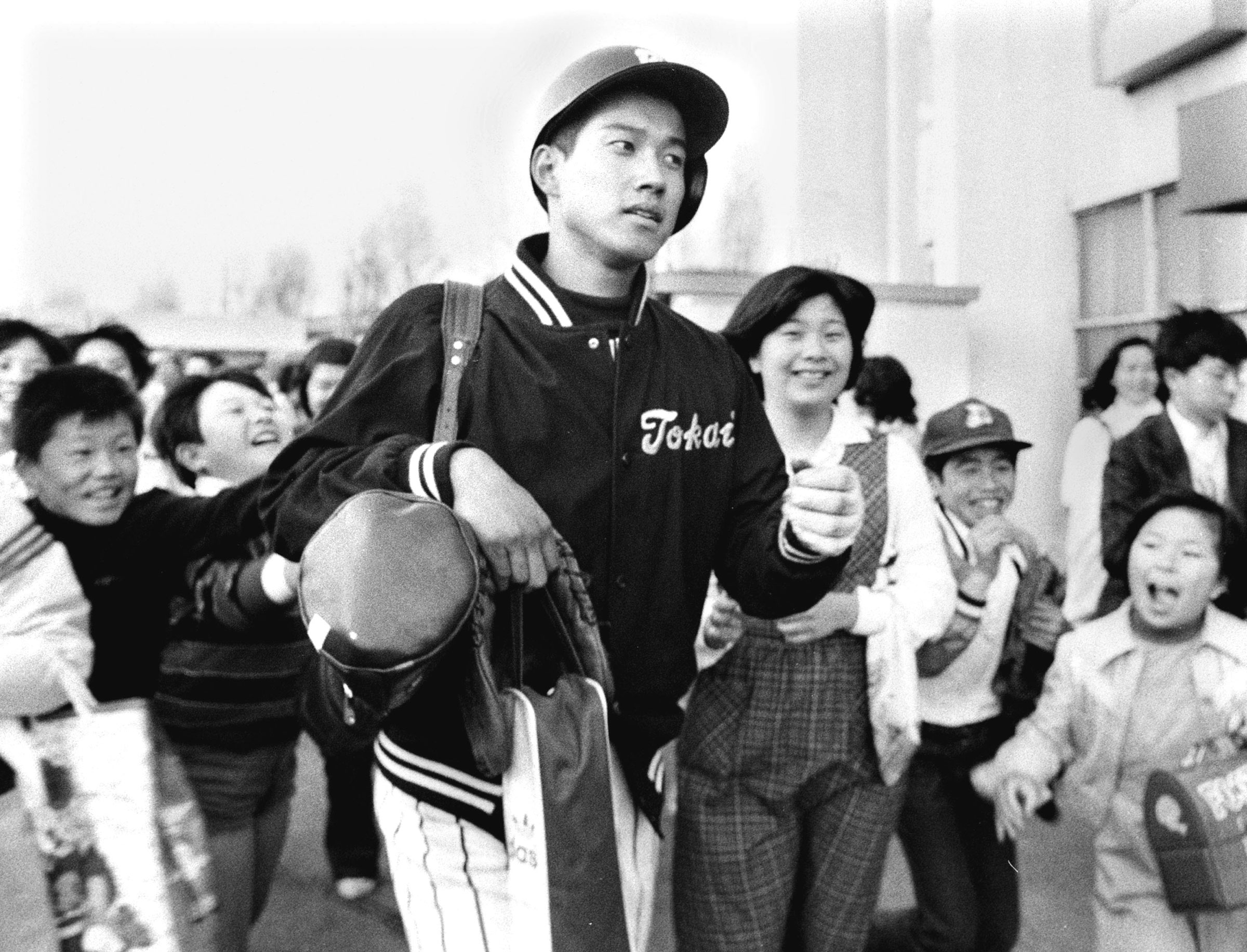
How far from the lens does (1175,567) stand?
2.97 metres

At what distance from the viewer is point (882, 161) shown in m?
9.14

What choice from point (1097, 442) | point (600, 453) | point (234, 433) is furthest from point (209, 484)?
point (1097, 442)

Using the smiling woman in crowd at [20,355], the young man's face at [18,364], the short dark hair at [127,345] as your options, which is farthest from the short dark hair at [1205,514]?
the short dark hair at [127,345]

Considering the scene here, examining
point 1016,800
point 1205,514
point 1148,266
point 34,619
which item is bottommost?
point 1016,800

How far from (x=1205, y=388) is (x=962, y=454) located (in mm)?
1227

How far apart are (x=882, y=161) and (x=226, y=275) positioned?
8870 mm

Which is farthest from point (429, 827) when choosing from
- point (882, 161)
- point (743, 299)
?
point (882, 161)

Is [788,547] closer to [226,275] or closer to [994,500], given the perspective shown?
[994,500]

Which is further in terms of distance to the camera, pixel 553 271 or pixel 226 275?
pixel 226 275

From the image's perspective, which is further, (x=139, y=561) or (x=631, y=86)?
(x=139, y=561)

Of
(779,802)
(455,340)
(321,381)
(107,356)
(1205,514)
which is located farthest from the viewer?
(321,381)

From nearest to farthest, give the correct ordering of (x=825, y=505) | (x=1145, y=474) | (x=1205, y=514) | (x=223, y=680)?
(x=825, y=505) → (x=1205, y=514) → (x=223, y=680) → (x=1145, y=474)

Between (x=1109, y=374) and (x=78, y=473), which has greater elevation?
(x=1109, y=374)

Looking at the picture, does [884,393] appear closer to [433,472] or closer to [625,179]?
Answer: [625,179]
